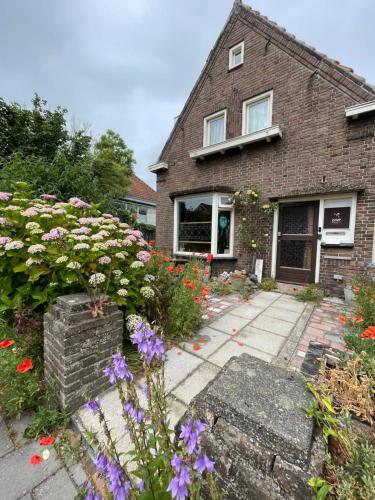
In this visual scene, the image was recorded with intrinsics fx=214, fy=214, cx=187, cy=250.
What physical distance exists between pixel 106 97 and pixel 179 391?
40.9ft

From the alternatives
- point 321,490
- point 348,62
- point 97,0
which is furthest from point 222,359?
point 348,62

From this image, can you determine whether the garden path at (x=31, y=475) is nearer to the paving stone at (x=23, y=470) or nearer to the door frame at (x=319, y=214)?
the paving stone at (x=23, y=470)

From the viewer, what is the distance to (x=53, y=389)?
169 centimetres

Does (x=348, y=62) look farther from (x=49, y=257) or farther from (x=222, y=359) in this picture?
(x=49, y=257)

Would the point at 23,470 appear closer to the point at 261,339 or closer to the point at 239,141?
the point at 261,339

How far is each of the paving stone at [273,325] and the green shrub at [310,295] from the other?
4.77 ft

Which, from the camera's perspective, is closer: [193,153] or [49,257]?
[49,257]

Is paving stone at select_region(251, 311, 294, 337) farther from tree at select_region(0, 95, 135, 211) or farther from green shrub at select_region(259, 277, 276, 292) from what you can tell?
tree at select_region(0, 95, 135, 211)

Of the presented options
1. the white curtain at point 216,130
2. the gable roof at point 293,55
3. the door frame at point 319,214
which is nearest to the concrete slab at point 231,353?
the door frame at point 319,214

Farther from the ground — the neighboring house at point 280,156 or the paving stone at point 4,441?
the neighboring house at point 280,156

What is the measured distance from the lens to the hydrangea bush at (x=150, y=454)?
0.63m

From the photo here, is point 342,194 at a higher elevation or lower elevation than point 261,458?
higher

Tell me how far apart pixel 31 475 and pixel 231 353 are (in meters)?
1.86

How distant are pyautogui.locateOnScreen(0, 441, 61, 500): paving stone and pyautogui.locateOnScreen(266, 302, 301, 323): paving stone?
3.23 metres
